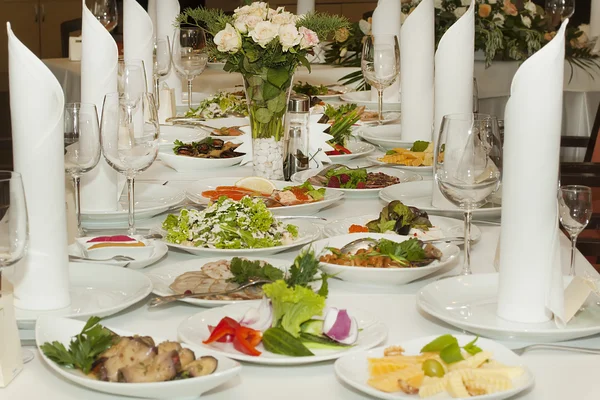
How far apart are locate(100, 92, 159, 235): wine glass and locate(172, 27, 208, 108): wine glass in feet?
4.34

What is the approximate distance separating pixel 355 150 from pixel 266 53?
1.98 feet

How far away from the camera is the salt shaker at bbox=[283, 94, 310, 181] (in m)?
2.47

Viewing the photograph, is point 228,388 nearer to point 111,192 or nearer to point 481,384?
point 481,384

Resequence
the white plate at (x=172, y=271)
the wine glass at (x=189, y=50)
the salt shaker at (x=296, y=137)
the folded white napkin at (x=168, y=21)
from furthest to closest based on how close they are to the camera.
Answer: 1. the folded white napkin at (x=168, y=21)
2. the wine glass at (x=189, y=50)
3. the salt shaker at (x=296, y=137)
4. the white plate at (x=172, y=271)

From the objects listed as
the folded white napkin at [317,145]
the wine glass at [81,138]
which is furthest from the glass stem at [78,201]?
the folded white napkin at [317,145]

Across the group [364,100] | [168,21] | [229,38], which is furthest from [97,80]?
[364,100]

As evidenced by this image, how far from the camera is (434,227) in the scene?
1.91m

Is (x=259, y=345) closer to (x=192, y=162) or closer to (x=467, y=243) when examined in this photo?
(x=467, y=243)

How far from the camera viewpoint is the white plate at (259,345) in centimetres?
117

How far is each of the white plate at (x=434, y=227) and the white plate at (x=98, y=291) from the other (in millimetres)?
493

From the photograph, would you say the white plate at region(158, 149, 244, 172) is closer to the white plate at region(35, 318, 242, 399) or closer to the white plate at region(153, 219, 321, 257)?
the white plate at region(153, 219, 321, 257)

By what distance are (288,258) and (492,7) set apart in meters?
2.98

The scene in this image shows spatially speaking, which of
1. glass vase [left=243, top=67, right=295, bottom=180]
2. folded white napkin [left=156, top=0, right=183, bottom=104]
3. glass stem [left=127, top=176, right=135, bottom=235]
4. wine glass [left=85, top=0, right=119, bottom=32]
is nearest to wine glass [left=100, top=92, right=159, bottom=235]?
glass stem [left=127, top=176, right=135, bottom=235]

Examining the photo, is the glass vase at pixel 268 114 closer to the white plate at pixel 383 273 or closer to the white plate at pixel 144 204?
the white plate at pixel 144 204
